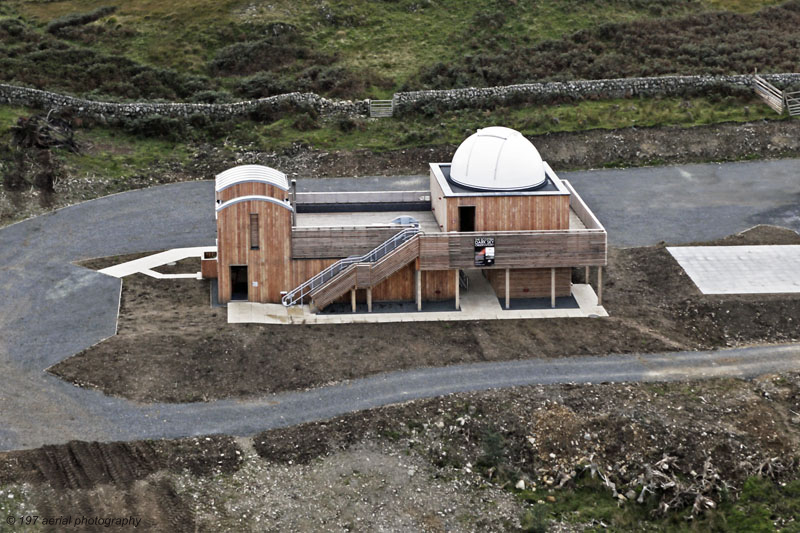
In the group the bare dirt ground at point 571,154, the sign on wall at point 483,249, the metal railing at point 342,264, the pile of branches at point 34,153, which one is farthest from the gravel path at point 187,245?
the metal railing at point 342,264

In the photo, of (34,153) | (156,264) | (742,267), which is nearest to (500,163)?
(742,267)

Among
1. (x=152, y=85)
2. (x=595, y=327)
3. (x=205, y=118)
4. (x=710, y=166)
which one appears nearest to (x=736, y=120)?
(x=710, y=166)

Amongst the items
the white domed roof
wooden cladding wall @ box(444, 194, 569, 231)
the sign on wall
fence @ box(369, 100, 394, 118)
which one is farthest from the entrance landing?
fence @ box(369, 100, 394, 118)

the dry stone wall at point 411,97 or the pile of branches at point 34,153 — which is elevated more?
the dry stone wall at point 411,97

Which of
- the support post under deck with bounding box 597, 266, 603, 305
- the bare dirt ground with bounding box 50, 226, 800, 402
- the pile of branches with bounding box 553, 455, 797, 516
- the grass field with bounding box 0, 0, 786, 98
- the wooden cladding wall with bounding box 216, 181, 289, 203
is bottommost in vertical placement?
the pile of branches with bounding box 553, 455, 797, 516

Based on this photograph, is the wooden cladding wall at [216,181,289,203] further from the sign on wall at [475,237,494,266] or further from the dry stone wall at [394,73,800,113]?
the dry stone wall at [394,73,800,113]

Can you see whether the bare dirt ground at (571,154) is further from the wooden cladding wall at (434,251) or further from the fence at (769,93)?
the wooden cladding wall at (434,251)
